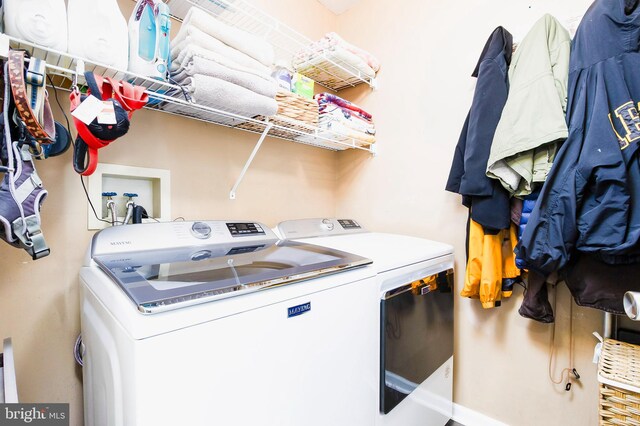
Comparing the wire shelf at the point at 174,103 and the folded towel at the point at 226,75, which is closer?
the wire shelf at the point at 174,103

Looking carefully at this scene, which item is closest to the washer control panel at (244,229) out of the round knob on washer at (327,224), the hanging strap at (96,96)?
the round knob on washer at (327,224)

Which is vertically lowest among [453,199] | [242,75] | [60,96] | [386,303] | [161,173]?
[386,303]

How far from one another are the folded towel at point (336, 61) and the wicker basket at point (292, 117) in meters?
0.32

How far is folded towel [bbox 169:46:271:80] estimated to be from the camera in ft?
3.35

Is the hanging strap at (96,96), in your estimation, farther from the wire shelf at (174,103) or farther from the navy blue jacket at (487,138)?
the navy blue jacket at (487,138)

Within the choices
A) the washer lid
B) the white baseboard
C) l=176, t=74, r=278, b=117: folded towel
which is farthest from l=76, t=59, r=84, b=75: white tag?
the white baseboard

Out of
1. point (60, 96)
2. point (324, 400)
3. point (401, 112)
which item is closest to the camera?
point (324, 400)

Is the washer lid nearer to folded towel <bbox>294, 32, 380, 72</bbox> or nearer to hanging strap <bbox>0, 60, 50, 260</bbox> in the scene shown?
hanging strap <bbox>0, 60, 50, 260</bbox>

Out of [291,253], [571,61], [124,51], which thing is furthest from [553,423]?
[124,51]

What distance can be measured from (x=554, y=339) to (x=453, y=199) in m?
0.81

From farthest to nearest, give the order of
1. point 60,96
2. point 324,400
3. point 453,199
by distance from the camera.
Result: point 453,199
point 60,96
point 324,400

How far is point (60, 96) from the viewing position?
1.04 m

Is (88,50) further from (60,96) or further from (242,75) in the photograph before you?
(242,75)

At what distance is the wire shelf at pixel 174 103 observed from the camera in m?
0.83
